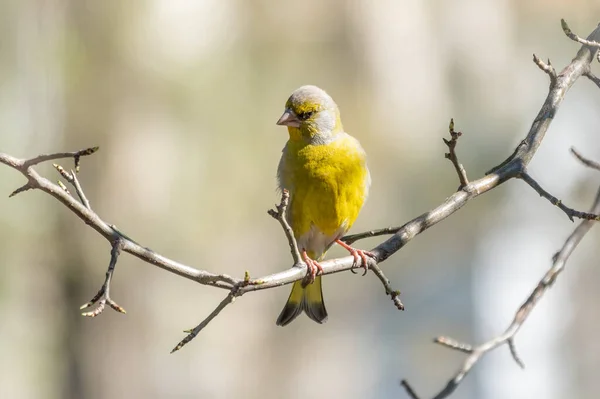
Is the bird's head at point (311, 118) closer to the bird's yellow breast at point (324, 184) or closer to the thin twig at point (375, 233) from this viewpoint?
the bird's yellow breast at point (324, 184)

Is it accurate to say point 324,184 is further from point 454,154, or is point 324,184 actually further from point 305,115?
point 454,154

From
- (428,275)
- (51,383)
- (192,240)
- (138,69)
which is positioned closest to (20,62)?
(138,69)

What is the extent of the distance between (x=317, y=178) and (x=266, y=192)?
20.2 ft

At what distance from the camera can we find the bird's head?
371 centimetres

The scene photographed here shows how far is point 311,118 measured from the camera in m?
3.73

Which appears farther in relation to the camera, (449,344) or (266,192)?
(266,192)

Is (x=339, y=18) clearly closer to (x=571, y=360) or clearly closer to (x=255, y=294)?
(x=255, y=294)

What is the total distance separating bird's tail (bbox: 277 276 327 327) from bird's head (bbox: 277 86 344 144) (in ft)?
2.10

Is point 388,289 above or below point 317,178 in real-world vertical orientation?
below

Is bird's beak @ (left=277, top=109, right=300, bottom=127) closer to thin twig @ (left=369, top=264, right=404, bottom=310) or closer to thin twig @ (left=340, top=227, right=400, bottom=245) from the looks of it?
thin twig @ (left=340, top=227, right=400, bottom=245)

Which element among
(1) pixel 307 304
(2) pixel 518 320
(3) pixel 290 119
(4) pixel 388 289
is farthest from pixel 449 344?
(3) pixel 290 119

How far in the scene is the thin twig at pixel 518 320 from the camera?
2.29 m

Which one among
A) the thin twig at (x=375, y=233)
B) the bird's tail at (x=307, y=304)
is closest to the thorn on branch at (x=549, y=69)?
the thin twig at (x=375, y=233)

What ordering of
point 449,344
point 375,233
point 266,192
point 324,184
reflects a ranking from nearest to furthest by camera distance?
1. point 449,344
2. point 375,233
3. point 324,184
4. point 266,192
